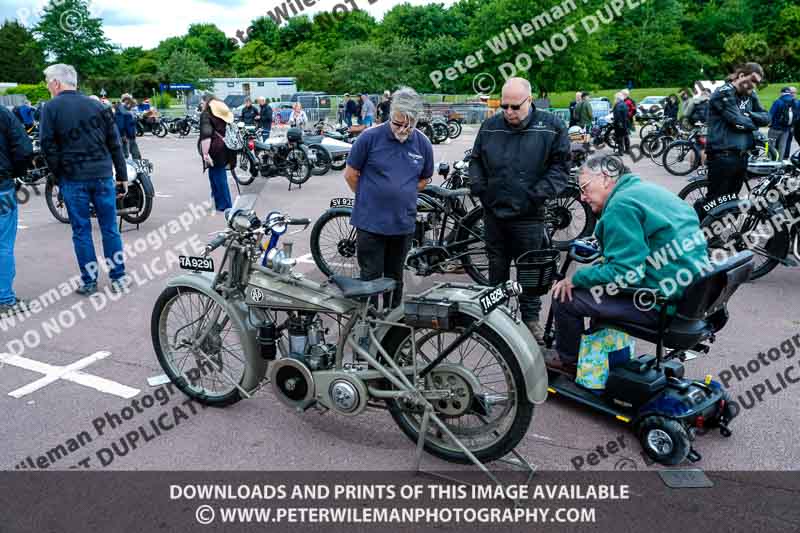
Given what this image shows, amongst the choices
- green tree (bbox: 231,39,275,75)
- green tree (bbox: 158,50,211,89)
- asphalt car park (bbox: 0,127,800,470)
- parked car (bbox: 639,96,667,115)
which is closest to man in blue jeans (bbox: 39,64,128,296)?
asphalt car park (bbox: 0,127,800,470)

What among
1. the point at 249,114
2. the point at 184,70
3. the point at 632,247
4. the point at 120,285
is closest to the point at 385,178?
the point at 632,247

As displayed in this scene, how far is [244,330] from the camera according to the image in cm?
364

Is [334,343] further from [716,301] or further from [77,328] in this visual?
[77,328]

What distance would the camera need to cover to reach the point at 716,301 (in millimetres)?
3316

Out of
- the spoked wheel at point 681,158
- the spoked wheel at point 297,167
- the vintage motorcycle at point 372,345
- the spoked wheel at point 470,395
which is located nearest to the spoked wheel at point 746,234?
the vintage motorcycle at point 372,345

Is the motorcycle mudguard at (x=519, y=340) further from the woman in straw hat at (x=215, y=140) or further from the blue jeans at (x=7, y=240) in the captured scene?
the woman in straw hat at (x=215, y=140)

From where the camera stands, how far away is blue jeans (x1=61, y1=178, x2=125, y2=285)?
5.89m

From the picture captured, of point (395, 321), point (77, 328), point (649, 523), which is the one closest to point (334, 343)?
point (395, 321)

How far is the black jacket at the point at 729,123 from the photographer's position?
6.44 m

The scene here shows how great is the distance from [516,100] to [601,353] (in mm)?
1793

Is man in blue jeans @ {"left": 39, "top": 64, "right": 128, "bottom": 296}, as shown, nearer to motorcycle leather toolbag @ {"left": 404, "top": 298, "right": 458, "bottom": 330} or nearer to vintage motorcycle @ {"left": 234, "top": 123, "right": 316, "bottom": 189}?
motorcycle leather toolbag @ {"left": 404, "top": 298, "right": 458, "bottom": 330}

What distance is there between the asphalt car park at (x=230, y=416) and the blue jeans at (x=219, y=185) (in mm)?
3548

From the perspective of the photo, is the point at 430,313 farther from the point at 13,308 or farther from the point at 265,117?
the point at 265,117

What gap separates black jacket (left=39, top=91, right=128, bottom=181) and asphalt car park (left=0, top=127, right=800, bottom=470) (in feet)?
3.96
